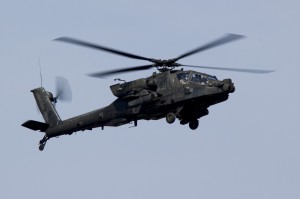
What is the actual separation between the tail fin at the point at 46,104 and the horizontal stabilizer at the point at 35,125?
54 cm

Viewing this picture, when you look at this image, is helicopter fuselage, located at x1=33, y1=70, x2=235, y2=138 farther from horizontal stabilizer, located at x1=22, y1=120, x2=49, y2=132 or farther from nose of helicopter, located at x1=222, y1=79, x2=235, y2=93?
horizontal stabilizer, located at x1=22, y1=120, x2=49, y2=132

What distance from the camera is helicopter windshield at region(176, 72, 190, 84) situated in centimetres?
4209

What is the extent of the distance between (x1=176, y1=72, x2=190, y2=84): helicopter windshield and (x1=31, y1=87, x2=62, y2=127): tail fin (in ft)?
32.9

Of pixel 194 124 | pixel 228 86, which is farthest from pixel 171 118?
pixel 228 86

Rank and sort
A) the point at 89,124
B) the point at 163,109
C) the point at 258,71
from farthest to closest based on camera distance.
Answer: the point at 89,124, the point at 163,109, the point at 258,71

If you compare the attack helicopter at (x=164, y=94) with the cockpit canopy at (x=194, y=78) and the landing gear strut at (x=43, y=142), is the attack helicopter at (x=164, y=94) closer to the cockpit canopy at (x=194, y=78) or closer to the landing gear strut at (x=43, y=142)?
the cockpit canopy at (x=194, y=78)

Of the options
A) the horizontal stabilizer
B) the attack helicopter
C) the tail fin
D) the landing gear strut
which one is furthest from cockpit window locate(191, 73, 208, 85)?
the landing gear strut

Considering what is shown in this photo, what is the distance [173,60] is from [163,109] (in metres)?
2.83

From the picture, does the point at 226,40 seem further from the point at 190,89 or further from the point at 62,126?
the point at 62,126

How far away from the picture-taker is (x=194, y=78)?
A: 42156 mm

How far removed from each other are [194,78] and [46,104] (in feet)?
41.2

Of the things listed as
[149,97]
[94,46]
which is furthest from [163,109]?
[94,46]

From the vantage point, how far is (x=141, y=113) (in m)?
42.9

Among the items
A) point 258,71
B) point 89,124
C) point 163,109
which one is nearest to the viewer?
point 258,71
